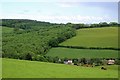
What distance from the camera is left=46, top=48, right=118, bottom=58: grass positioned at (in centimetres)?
6515

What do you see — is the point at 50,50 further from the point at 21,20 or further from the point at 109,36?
the point at 21,20

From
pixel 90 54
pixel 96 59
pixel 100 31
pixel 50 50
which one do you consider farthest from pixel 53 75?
pixel 100 31

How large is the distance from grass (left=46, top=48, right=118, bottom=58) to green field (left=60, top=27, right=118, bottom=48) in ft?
16.5

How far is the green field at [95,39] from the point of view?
253 feet

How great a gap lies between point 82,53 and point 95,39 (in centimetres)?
1791

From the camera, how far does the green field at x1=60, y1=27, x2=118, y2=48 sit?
253 feet

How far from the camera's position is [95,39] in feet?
279

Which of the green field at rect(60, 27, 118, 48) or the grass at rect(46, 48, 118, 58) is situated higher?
the green field at rect(60, 27, 118, 48)

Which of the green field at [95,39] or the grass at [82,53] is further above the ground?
the green field at [95,39]

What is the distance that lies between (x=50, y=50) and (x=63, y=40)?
39.6 ft

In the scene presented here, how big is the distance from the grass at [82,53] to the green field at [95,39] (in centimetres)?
504

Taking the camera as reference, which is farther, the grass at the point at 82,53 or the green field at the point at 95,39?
the green field at the point at 95,39

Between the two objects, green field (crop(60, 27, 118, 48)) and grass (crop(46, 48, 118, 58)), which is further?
green field (crop(60, 27, 118, 48))

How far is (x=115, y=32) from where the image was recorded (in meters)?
92.4
